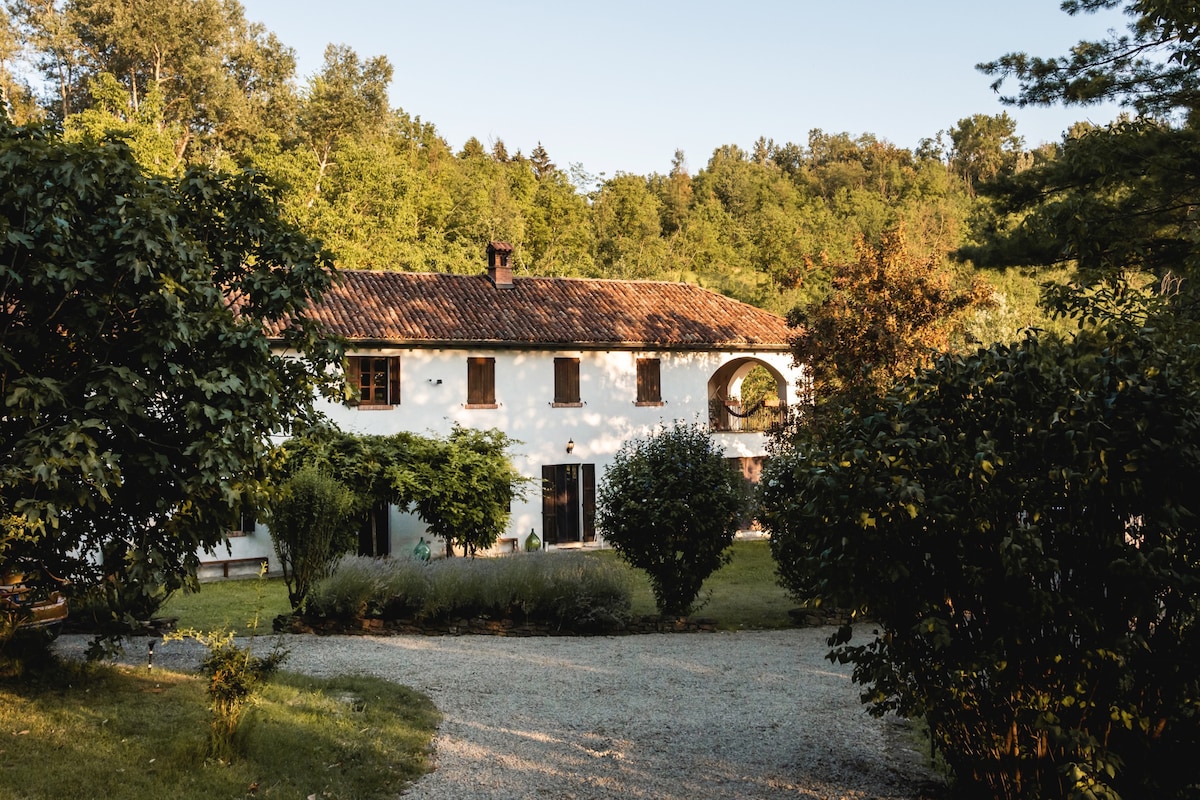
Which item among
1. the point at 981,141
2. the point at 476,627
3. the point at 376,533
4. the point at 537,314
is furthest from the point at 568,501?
the point at 981,141

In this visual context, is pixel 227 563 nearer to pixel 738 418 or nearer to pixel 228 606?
pixel 228 606

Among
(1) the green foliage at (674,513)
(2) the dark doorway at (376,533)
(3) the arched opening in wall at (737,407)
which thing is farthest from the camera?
(3) the arched opening in wall at (737,407)

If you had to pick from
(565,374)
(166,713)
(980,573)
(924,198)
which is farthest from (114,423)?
(924,198)

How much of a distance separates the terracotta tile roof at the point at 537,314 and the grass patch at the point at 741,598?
6.23 metres

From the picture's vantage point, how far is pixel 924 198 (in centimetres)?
6575

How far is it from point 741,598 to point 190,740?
39.4 feet

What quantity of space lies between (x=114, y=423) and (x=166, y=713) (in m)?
3.04

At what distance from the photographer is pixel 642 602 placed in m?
16.9

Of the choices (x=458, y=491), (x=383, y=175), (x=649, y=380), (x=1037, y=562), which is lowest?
(x=1037, y=562)

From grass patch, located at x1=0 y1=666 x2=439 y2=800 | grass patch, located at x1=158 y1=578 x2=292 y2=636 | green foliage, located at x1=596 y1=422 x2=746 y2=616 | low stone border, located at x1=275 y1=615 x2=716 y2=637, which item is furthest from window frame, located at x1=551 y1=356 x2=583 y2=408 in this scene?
grass patch, located at x1=0 y1=666 x2=439 y2=800

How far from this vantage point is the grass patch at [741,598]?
15.2m

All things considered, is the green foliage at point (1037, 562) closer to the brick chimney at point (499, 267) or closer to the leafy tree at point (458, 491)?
the leafy tree at point (458, 491)

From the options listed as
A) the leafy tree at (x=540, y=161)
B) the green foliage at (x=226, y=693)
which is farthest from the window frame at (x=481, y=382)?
the leafy tree at (x=540, y=161)

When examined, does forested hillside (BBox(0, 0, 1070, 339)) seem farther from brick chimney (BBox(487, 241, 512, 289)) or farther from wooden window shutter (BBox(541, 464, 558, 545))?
wooden window shutter (BBox(541, 464, 558, 545))
